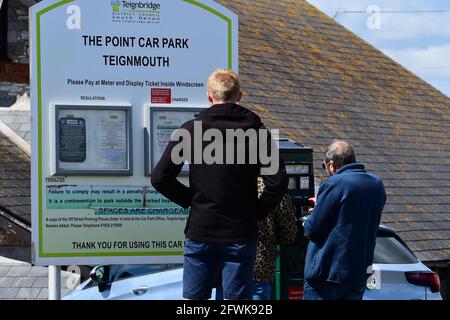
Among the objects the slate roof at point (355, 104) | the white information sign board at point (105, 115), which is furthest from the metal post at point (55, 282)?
the slate roof at point (355, 104)

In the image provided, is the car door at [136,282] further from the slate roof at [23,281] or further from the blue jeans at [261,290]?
the slate roof at [23,281]

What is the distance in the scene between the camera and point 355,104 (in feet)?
66.8

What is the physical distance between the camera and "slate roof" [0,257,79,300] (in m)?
12.8

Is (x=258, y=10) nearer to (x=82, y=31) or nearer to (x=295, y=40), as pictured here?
(x=295, y=40)

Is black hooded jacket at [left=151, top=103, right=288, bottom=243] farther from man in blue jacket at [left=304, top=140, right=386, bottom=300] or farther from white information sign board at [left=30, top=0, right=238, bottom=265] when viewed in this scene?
white information sign board at [left=30, top=0, right=238, bottom=265]

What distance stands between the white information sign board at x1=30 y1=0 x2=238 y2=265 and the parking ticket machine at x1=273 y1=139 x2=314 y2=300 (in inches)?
36.6

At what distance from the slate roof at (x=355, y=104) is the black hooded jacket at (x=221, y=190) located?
992 cm

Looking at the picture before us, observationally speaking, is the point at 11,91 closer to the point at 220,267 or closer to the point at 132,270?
the point at 132,270

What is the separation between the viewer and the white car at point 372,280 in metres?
8.70

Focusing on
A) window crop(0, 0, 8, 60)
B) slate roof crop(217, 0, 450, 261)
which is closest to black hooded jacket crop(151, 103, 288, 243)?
window crop(0, 0, 8, 60)

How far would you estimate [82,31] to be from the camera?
756 cm

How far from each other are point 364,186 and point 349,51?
16656 millimetres

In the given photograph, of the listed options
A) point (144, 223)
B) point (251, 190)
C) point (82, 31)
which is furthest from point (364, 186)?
point (82, 31)

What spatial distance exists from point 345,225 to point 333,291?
0.44 meters
